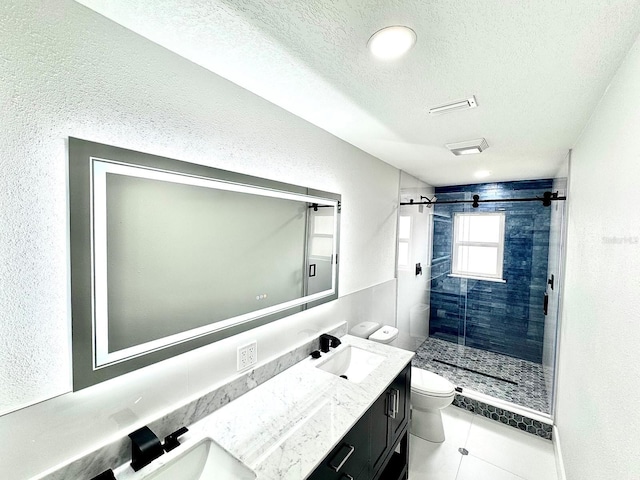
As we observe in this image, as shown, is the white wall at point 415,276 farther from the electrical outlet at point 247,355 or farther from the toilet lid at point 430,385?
the electrical outlet at point 247,355

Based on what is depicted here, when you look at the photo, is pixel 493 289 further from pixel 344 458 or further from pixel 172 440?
pixel 172 440

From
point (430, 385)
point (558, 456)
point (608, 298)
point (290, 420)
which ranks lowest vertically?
point (558, 456)

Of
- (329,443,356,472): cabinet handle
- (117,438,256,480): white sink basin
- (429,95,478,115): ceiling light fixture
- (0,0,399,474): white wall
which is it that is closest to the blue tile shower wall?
(429,95,478,115): ceiling light fixture

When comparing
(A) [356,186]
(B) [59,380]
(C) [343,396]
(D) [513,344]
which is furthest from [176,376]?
(D) [513,344]

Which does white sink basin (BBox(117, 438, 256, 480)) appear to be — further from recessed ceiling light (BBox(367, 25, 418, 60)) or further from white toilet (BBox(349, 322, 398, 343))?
recessed ceiling light (BBox(367, 25, 418, 60))

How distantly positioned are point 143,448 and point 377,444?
1131 millimetres

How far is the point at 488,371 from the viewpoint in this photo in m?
3.20

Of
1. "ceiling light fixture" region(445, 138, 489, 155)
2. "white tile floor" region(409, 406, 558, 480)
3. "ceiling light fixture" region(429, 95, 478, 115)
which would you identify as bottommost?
"white tile floor" region(409, 406, 558, 480)

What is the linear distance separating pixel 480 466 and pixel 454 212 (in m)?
2.48

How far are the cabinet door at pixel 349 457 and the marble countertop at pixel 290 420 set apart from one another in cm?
5

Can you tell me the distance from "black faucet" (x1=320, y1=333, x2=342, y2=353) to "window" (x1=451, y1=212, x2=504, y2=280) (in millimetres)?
2333

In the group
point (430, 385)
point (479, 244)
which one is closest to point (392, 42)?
point (430, 385)

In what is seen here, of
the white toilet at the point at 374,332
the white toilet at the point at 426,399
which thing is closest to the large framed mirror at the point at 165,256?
the white toilet at the point at 374,332

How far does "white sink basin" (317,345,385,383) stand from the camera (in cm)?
191
